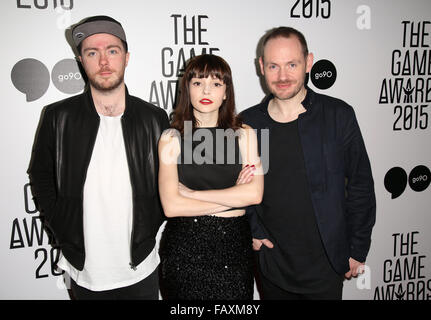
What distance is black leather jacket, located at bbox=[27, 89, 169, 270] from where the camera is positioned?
2.16 m

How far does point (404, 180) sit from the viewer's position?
3484 millimetres

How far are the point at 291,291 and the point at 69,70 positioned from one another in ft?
7.38

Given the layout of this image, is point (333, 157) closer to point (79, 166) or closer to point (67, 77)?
point (79, 166)

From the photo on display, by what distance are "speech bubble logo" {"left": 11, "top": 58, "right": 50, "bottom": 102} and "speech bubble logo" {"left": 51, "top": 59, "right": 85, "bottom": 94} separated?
0.07 metres

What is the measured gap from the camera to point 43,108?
2.64 m

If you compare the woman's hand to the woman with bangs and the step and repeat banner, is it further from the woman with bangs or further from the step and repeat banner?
the step and repeat banner

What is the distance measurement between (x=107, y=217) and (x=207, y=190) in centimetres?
63

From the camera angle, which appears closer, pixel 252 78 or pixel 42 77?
pixel 42 77

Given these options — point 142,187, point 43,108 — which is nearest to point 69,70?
point 43,108

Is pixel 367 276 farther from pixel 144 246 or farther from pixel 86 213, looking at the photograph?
pixel 86 213

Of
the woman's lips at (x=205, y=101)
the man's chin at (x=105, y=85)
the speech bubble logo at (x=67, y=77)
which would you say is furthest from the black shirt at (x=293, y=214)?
the speech bubble logo at (x=67, y=77)

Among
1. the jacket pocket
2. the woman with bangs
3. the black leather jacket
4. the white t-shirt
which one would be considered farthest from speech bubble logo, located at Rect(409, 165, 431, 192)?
the white t-shirt

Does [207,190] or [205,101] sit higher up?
[205,101]

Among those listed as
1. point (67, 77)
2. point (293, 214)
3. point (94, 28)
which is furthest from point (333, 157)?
point (67, 77)
